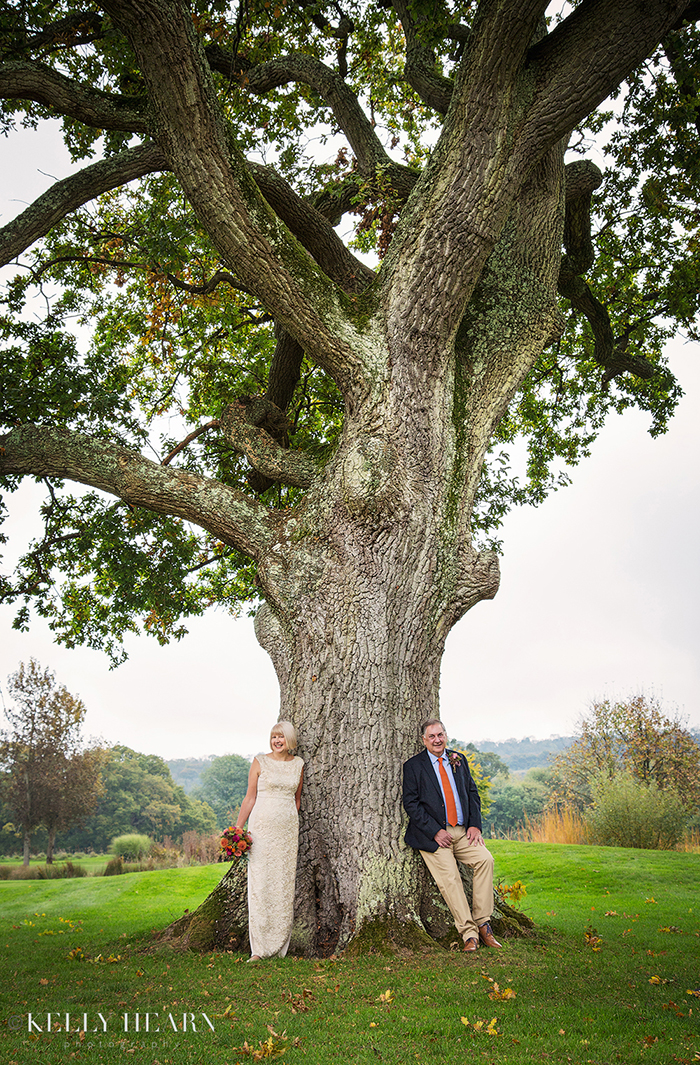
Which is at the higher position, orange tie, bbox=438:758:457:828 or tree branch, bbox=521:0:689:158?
tree branch, bbox=521:0:689:158

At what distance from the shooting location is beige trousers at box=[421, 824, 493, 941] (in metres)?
5.43

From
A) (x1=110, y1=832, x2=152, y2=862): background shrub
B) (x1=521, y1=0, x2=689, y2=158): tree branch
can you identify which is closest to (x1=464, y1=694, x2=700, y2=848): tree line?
(x1=521, y1=0, x2=689, y2=158): tree branch

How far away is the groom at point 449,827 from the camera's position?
5.48 m

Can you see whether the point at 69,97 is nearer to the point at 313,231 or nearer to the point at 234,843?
the point at 313,231

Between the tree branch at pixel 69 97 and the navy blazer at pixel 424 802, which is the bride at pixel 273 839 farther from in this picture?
the tree branch at pixel 69 97

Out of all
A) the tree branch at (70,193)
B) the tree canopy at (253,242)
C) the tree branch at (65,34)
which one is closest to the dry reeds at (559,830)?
the tree canopy at (253,242)

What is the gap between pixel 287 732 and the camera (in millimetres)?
5941

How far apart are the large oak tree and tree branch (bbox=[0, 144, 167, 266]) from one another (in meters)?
0.02

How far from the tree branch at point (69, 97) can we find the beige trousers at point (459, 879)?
7.88 meters

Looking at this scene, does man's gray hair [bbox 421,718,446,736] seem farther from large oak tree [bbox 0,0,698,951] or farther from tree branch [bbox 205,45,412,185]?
tree branch [bbox 205,45,412,185]

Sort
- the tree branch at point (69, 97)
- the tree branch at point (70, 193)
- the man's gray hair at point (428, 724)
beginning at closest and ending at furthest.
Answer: the man's gray hair at point (428, 724), the tree branch at point (69, 97), the tree branch at point (70, 193)

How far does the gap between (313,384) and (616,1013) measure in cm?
1046

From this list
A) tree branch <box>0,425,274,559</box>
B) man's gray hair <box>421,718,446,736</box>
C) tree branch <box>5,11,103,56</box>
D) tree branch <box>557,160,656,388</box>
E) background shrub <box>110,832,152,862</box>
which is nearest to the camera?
man's gray hair <box>421,718,446,736</box>

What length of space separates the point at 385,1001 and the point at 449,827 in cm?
187
